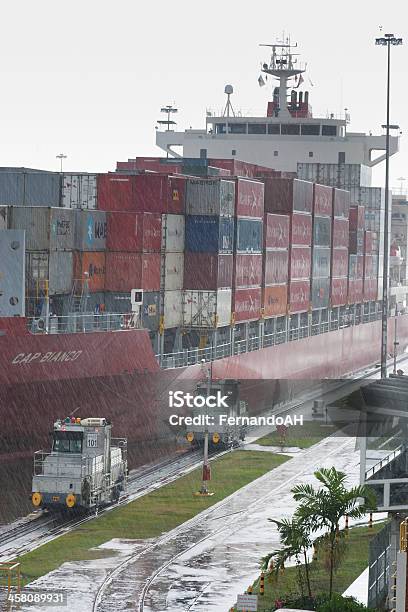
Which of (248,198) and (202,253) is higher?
(248,198)

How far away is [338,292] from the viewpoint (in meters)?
78.4

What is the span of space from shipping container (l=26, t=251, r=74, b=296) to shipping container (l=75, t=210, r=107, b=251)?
1.68 metres

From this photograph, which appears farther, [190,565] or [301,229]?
[301,229]

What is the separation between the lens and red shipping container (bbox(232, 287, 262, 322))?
55938 millimetres

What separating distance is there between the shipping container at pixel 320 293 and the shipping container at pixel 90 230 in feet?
92.1

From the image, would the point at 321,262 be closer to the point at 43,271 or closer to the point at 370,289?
the point at 370,289

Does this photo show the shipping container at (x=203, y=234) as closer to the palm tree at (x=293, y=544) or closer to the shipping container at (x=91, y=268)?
the shipping container at (x=91, y=268)

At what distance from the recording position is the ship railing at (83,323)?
4053 cm

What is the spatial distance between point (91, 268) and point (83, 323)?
3051 millimetres

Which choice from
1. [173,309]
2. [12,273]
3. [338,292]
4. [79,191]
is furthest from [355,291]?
[12,273]

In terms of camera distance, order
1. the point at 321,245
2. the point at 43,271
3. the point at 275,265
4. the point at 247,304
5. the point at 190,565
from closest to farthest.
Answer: the point at 190,565 → the point at 43,271 → the point at 247,304 → the point at 275,265 → the point at 321,245

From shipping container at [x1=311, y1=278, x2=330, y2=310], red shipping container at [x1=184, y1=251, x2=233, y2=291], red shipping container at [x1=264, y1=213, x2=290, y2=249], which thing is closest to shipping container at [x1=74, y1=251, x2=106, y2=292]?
red shipping container at [x1=184, y1=251, x2=233, y2=291]

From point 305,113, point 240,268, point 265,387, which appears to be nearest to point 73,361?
point 240,268

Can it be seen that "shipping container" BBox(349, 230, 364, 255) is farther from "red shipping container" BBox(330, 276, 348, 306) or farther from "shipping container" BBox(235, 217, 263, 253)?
"shipping container" BBox(235, 217, 263, 253)
